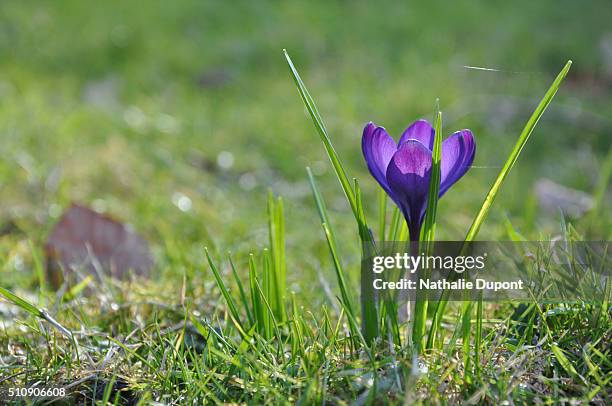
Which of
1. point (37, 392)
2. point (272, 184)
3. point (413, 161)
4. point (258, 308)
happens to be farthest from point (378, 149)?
point (272, 184)

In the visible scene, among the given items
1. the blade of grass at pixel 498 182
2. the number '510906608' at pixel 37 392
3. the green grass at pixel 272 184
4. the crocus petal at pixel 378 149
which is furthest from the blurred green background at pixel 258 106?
the number '510906608' at pixel 37 392

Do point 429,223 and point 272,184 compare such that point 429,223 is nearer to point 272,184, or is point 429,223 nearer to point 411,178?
point 411,178

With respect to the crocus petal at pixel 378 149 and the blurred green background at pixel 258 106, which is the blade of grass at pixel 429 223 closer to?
the crocus petal at pixel 378 149

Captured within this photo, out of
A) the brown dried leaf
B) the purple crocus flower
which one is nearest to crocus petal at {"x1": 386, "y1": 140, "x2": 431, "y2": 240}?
the purple crocus flower

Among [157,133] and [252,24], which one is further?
[252,24]

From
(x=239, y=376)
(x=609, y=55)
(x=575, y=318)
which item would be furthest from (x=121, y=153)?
(x=609, y=55)

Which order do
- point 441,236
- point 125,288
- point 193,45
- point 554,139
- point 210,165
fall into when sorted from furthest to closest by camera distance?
point 193,45, point 554,139, point 210,165, point 441,236, point 125,288

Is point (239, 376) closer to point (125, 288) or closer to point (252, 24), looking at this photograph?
point (125, 288)
